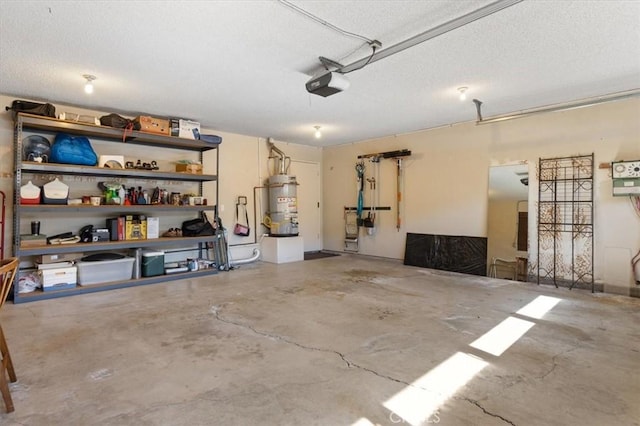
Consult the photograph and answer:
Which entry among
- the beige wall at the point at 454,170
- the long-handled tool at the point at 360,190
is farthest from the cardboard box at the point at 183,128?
the long-handled tool at the point at 360,190

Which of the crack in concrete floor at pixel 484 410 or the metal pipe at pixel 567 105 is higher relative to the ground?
the metal pipe at pixel 567 105

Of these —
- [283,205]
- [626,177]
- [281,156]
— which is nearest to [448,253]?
[626,177]

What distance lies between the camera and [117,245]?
4.86 m

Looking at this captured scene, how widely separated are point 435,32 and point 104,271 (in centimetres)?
516

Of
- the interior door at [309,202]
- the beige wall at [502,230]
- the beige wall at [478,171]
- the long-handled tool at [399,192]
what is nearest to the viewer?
the beige wall at [478,171]

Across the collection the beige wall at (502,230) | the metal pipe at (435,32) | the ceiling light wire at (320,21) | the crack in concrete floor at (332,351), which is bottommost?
the crack in concrete floor at (332,351)

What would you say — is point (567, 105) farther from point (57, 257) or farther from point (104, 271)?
point (57, 257)

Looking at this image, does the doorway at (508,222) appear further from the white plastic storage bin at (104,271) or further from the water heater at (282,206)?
the white plastic storage bin at (104,271)

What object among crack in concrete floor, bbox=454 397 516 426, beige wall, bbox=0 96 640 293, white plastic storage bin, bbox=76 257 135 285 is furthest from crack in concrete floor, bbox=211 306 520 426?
beige wall, bbox=0 96 640 293

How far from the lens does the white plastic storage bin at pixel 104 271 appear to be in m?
4.70

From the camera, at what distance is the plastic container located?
5.26 metres

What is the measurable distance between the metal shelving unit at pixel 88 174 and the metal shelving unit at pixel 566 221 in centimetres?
538

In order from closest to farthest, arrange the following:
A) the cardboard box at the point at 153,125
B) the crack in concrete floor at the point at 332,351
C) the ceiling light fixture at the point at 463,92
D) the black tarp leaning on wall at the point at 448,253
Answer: the crack in concrete floor at the point at 332,351, the ceiling light fixture at the point at 463,92, the cardboard box at the point at 153,125, the black tarp leaning on wall at the point at 448,253

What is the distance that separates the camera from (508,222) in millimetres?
5480
